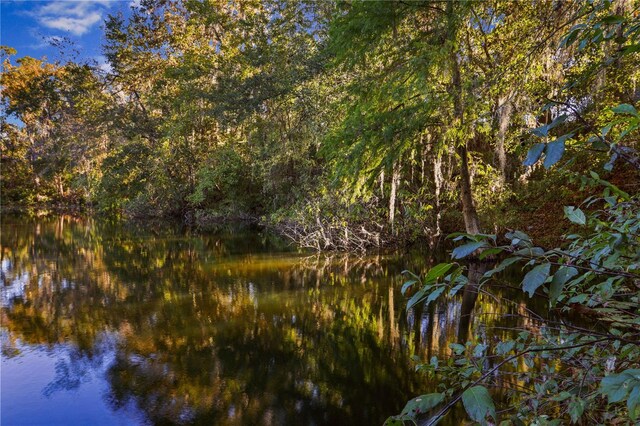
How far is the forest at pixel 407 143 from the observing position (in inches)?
63.2

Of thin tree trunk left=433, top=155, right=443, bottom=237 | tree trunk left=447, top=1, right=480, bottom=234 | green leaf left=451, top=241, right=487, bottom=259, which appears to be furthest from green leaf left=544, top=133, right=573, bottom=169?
Answer: thin tree trunk left=433, top=155, right=443, bottom=237

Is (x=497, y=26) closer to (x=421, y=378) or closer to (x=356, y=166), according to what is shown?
(x=356, y=166)

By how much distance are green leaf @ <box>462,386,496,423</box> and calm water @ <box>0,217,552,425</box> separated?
2.30 feet

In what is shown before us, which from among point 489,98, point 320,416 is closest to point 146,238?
point 489,98

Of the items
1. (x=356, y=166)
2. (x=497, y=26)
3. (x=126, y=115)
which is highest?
(x=126, y=115)

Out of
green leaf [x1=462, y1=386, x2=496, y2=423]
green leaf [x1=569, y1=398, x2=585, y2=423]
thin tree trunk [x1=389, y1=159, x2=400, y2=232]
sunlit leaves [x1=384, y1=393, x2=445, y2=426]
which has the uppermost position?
thin tree trunk [x1=389, y1=159, x2=400, y2=232]

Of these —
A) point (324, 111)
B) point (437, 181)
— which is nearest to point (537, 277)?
point (437, 181)

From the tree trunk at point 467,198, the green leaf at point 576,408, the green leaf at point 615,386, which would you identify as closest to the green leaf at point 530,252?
the green leaf at point 615,386

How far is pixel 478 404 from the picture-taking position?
3.64ft

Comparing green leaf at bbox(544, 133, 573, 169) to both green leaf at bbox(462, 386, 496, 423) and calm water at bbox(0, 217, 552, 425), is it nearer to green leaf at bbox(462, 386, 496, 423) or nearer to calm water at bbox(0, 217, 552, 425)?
green leaf at bbox(462, 386, 496, 423)

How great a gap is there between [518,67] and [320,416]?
6.66m

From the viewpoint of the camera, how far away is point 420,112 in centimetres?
904

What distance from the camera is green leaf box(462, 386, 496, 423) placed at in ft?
3.56

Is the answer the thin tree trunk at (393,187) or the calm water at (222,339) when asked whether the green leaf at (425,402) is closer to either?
the calm water at (222,339)
